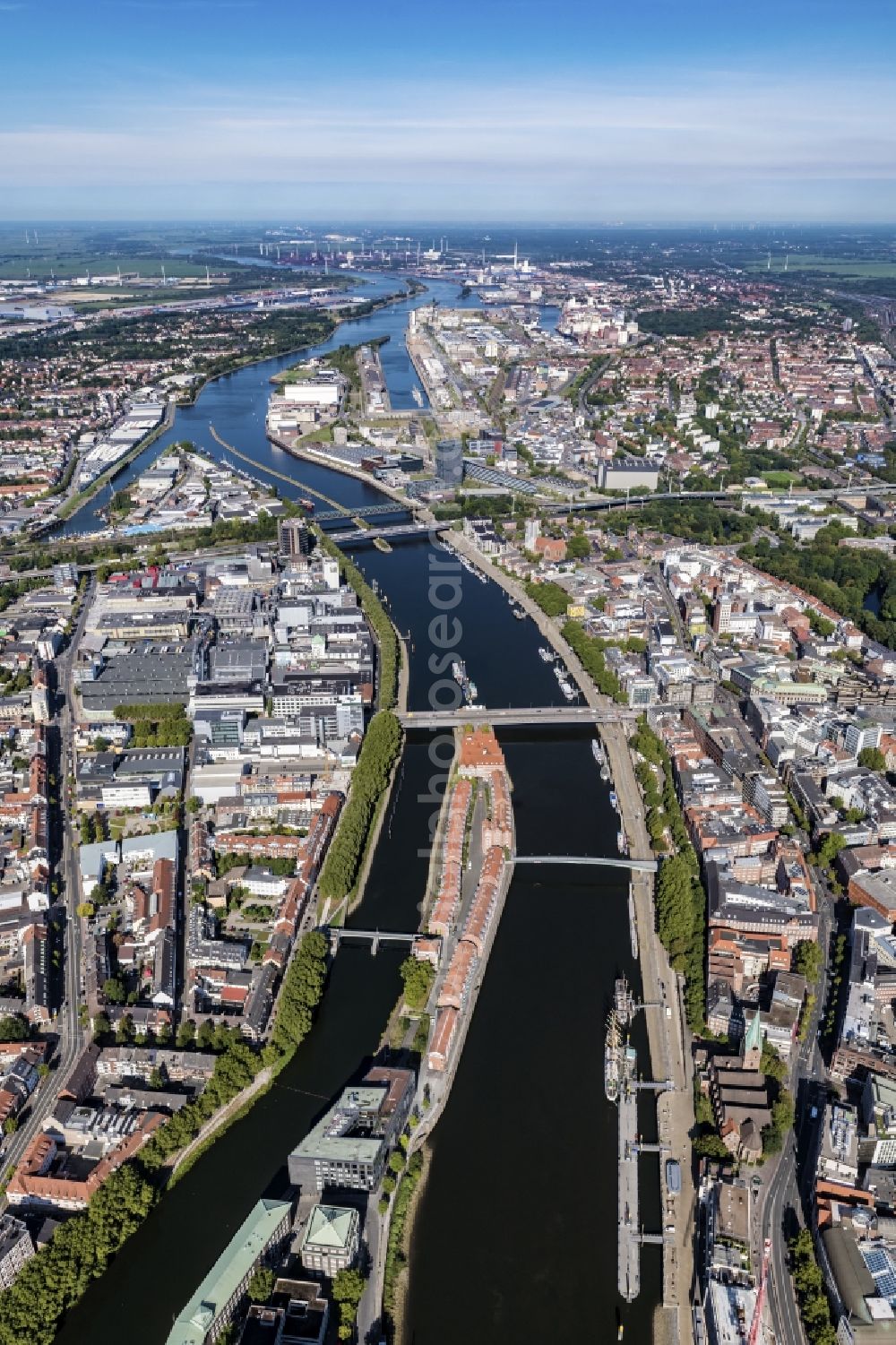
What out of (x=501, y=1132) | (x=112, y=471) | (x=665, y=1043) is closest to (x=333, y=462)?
(x=112, y=471)

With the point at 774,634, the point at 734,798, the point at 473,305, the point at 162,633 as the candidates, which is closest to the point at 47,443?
the point at 162,633

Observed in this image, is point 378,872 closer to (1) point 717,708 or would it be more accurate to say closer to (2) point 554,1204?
(2) point 554,1204

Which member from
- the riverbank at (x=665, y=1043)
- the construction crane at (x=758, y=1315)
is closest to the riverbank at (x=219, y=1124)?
the riverbank at (x=665, y=1043)

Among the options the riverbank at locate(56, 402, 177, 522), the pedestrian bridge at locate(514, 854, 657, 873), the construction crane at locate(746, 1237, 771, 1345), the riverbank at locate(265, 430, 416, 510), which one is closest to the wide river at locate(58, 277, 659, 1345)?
the pedestrian bridge at locate(514, 854, 657, 873)

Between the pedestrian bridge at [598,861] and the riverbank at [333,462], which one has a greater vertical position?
the riverbank at [333,462]

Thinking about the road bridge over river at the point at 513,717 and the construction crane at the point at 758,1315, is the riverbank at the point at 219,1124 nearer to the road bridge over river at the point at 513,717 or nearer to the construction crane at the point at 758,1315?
the construction crane at the point at 758,1315

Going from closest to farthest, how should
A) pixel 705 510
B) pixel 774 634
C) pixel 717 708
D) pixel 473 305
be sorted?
1. pixel 717 708
2. pixel 774 634
3. pixel 705 510
4. pixel 473 305

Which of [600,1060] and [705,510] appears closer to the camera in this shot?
[600,1060]

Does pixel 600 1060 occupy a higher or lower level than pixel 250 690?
lower

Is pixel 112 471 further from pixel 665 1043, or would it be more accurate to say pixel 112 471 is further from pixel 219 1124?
pixel 665 1043
